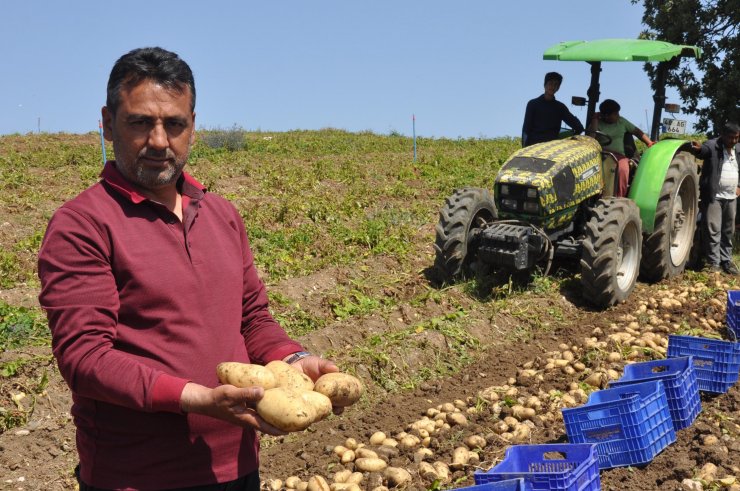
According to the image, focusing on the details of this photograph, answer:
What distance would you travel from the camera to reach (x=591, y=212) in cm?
752

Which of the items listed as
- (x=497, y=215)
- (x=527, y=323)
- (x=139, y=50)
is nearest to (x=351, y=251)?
(x=497, y=215)

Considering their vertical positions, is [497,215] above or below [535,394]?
above

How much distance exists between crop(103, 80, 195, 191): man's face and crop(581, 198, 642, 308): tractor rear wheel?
5.54 meters

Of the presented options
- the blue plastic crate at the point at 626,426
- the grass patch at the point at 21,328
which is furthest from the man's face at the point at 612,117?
the grass patch at the point at 21,328

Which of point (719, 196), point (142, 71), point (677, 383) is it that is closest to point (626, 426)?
point (677, 383)

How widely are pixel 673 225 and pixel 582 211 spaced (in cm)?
129

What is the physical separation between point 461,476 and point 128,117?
300 cm

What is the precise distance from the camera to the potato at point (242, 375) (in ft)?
7.23

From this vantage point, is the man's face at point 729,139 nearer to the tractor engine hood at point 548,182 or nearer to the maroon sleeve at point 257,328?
the tractor engine hood at point 548,182

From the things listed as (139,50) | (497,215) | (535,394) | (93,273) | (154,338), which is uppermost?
(139,50)

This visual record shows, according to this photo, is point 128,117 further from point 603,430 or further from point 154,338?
point 603,430

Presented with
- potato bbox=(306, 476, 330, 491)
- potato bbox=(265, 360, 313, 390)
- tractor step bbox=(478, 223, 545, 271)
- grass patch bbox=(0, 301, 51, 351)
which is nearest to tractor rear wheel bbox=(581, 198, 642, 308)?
tractor step bbox=(478, 223, 545, 271)

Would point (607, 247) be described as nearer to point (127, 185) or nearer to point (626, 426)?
point (626, 426)

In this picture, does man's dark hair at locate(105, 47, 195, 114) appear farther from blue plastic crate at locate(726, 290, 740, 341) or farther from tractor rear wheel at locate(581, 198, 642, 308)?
blue plastic crate at locate(726, 290, 740, 341)
